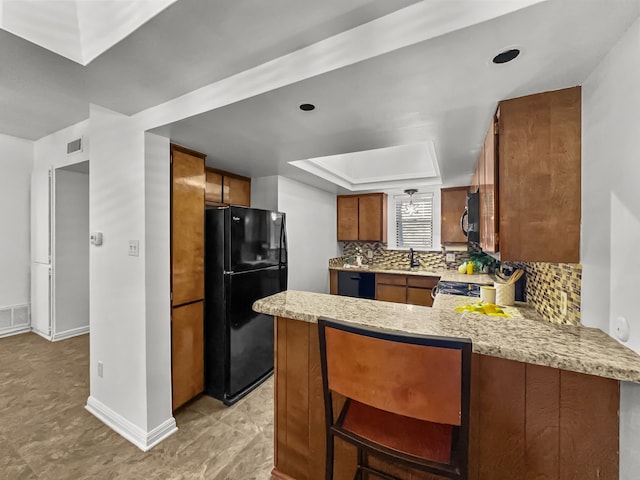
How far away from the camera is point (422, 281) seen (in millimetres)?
4285

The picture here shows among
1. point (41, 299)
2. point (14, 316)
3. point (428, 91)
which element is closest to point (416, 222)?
point (428, 91)

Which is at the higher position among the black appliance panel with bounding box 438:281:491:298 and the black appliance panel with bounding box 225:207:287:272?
the black appliance panel with bounding box 225:207:287:272

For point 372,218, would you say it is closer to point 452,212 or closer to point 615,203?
point 452,212

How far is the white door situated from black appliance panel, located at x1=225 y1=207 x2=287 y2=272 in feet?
9.95

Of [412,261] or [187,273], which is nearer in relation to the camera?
[187,273]

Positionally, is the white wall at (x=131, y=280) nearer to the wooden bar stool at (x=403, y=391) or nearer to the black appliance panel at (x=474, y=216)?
the wooden bar stool at (x=403, y=391)

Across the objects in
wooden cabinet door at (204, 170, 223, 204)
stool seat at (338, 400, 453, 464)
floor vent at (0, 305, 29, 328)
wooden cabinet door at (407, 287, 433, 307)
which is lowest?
floor vent at (0, 305, 29, 328)

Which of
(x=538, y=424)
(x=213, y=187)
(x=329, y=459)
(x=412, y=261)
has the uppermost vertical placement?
(x=213, y=187)

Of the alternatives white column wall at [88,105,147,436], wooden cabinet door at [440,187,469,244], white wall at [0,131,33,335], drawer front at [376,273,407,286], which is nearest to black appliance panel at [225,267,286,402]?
white column wall at [88,105,147,436]

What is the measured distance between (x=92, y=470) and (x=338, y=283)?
12.1 ft

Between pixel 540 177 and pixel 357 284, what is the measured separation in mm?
3616

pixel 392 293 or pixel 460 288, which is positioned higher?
pixel 460 288

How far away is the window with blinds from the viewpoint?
486 centimetres

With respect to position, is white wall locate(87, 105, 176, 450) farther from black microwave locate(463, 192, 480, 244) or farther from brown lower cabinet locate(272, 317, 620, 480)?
black microwave locate(463, 192, 480, 244)
